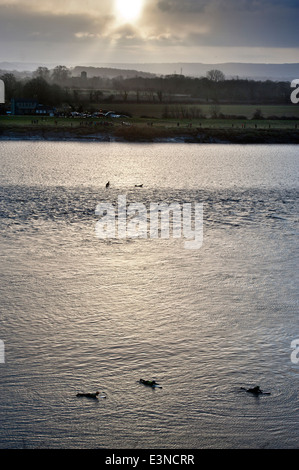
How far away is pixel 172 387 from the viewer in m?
11.6

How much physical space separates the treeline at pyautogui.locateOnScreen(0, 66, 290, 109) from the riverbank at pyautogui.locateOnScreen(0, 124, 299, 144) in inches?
1068

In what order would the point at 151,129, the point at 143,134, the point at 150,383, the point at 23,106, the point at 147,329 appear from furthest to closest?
the point at 23,106
the point at 151,129
the point at 143,134
the point at 147,329
the point at 150,383

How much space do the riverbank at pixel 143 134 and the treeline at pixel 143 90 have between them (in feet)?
89.0

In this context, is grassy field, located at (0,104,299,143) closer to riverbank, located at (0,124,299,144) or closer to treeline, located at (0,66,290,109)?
riverbank, located at (0,124,299,144)

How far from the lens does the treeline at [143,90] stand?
99312 mm

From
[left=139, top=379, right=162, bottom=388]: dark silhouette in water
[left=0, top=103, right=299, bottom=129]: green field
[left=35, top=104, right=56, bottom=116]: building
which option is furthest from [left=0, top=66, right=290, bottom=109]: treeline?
[left=139, top=379, right=162, bottom=388]: dark silhouette in water

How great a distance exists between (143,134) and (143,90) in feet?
219

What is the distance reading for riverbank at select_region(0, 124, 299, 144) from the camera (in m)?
67.6

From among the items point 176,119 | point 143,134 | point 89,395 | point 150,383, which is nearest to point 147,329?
point 150,383

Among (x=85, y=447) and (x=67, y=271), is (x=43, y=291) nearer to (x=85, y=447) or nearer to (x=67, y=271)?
(x=67, y=271)

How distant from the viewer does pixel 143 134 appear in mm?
68688

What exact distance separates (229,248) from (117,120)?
197 ft

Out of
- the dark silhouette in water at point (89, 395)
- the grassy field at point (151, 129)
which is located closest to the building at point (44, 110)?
the grassy field at point (151, 129)

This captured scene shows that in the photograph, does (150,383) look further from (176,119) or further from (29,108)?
(29,108)
